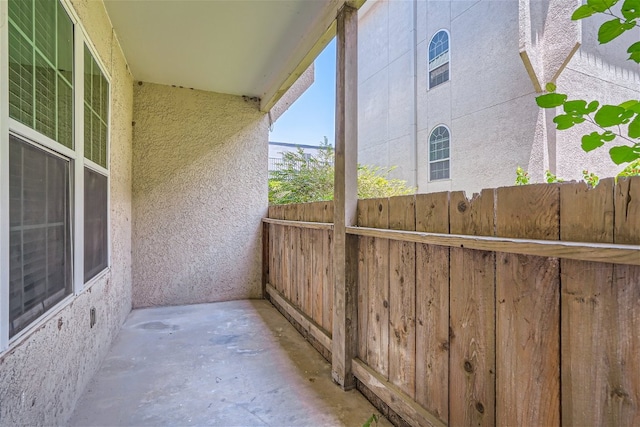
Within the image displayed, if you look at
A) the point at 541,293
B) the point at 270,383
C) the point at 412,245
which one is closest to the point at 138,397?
the point at 270,383

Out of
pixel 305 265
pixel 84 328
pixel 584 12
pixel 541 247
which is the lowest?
pixel 84 328

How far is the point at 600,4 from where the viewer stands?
0.67 metres

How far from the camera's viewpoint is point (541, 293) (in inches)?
42.4

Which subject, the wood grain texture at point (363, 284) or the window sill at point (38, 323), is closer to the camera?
the window sill at point (38, 323)

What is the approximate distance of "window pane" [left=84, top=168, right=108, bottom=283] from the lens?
219 centimetres

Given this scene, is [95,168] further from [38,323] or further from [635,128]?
[635,128]

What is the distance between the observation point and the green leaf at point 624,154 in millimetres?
666

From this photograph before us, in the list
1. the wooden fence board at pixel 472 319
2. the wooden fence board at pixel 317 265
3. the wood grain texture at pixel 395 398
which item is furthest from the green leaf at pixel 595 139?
the wooden fence board at pixel 317 265

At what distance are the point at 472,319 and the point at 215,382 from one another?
1834 mm

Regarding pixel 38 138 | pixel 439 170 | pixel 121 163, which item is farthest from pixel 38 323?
pixel 439 170

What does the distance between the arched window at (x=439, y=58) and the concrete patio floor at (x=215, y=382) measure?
21.9 feet

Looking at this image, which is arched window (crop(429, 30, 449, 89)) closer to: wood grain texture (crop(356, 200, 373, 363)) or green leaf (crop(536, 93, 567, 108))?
wood grain texture (crop(356, 200, 373, 363))

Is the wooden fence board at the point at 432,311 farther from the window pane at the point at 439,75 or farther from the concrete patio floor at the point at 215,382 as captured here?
the window pane at the point at 439,75

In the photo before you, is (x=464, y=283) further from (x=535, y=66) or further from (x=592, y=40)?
(x=592, y=40)
